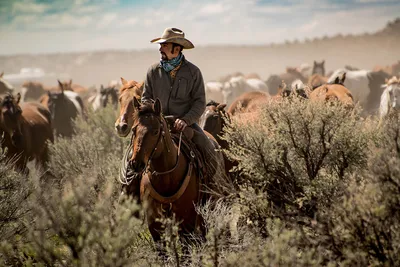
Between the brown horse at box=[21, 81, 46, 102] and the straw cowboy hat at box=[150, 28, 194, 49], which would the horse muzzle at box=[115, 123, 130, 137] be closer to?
the straw cowboy hat at box=[150, 28, 194, 49]

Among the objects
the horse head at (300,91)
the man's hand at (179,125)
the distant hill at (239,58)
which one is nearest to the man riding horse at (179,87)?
the man's hand at (179,125)

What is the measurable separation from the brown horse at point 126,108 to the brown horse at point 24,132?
102 inches

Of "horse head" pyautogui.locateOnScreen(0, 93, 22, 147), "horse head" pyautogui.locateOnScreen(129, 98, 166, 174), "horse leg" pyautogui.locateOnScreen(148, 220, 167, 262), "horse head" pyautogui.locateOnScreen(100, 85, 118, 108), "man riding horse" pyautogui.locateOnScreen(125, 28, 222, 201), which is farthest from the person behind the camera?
"horse head" pyautogui.locateOnScreen(100, 85, 118, 108)

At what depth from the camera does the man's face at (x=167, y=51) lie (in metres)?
6.68

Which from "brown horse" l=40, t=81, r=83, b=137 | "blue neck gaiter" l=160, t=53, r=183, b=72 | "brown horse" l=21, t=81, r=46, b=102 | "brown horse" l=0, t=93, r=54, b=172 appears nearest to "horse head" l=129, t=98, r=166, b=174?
"blue neck gaiter" l=160, t=53, r=183, b=72

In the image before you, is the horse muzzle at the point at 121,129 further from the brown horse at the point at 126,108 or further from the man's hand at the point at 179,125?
the man's hand at the point at 179,125

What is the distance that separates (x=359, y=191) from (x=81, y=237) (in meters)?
2.47

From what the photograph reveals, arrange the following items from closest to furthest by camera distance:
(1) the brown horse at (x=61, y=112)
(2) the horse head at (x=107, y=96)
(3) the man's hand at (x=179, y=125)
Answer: (3) the man's hand at (x=179, y=125) → (1) the brown horse at (x=61, y=112) → (2) the horse head at (x=107, y=96)

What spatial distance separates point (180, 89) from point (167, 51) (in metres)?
0.49

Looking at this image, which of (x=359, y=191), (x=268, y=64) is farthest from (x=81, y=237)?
(x=268, y=64)

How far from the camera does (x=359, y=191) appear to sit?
16.3ft

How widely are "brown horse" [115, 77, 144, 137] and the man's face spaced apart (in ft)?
2.63

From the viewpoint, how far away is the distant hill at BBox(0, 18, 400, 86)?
100000mm

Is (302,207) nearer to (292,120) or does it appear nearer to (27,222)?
(292,120)
